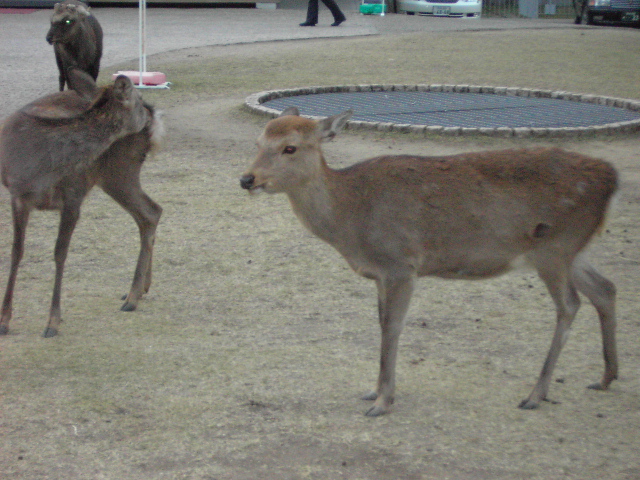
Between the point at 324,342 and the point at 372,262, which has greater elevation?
the point at 372,262

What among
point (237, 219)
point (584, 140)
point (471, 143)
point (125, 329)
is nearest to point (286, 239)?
point (237, 219)

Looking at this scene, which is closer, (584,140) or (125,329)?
(125,329)

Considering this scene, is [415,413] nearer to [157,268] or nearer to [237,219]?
[157,268]

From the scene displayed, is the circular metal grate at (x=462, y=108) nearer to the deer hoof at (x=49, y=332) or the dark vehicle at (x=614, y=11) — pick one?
the deer hoof at (x=49, y=332)

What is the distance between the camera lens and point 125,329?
5.05 metres

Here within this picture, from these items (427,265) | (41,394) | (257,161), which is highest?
(257,161)

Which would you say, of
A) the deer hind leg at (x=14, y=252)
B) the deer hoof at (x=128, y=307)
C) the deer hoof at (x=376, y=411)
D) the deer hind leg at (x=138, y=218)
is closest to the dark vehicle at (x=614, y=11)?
Answer: the deer hind leg at (x=138, y=218)

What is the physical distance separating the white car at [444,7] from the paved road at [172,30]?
3.06ft

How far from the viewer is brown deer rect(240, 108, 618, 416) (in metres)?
4.11

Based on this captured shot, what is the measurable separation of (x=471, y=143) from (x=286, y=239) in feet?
11.3

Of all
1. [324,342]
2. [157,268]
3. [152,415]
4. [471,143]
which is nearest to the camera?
[152,415]

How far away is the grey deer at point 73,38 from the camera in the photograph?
10.6 metres

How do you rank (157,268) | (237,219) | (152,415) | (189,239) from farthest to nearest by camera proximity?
(237,219)
(189,239)
(157,268)
(152,415)

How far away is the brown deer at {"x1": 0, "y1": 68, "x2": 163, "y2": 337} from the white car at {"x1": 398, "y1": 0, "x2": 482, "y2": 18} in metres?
23.5
